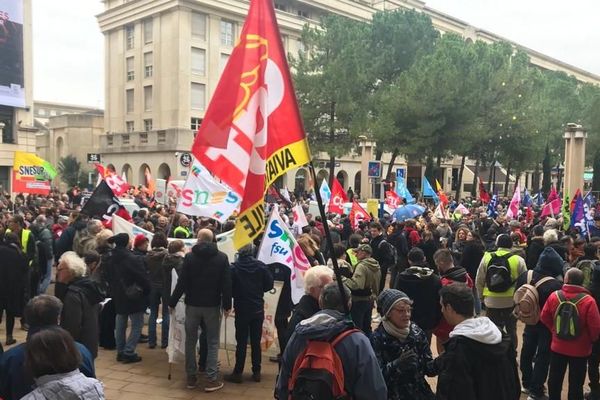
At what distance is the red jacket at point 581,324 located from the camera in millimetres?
5145

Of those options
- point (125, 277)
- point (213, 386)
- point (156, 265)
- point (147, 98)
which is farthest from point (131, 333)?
point (147, 98)

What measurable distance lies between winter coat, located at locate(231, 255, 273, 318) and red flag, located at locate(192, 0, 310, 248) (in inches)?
66.4

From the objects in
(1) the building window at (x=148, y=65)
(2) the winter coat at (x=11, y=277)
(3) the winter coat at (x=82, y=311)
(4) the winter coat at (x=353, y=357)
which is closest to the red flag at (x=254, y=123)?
(4) the winter coat at (x=353, y=357)

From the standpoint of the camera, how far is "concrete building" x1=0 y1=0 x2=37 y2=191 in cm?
3275

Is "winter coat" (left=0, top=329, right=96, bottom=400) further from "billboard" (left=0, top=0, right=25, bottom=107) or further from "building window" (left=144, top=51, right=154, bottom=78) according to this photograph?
"building window" (left=144, top=51, right=154, bottom=78)

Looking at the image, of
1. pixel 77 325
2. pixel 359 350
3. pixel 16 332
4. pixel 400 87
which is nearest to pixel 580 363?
pixel 359 350

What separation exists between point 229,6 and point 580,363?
43.6 m

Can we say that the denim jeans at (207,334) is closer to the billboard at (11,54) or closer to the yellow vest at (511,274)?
the yellow vest at (511,274)

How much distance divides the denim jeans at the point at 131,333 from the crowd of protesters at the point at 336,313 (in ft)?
0.06

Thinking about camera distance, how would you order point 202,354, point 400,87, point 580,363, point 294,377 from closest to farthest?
point 294,377
point 580,363
point 202,354
point 400,87

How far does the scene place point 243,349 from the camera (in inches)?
245

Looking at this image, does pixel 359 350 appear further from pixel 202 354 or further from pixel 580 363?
pixel 202 354

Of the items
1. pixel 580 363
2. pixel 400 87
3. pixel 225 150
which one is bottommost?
pixel 580 363

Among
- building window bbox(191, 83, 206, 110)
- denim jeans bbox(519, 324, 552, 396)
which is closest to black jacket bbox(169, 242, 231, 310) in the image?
denim jeans bbox(519, 324, 552, 396)
